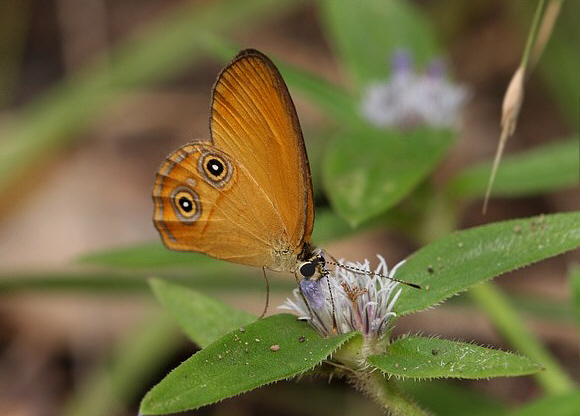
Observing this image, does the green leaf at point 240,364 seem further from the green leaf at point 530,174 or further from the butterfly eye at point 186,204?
the green leaf at point 530,174

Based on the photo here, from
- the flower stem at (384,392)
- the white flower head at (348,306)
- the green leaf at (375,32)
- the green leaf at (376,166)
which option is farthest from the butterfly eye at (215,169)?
the green leaf at (375,32)

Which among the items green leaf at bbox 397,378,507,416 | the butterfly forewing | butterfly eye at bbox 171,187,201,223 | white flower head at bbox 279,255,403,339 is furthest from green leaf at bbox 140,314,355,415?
green leaf at bbox 397,378,507,416

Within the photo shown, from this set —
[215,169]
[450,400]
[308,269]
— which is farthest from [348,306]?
[450,400]

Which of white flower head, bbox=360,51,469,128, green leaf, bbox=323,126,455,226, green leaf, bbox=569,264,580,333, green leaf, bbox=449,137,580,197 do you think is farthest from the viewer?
white flower head, bbox=360,51,469,128

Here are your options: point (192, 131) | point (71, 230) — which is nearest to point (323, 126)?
point (192, 131)

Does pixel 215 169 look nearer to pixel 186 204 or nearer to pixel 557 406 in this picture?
pixel 186 204

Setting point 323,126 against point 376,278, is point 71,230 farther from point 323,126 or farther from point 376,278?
point 376,278

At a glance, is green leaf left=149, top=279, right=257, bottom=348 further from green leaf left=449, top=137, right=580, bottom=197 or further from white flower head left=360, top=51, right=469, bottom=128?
white flower head left=360, top=51, right=469, bottom=128
